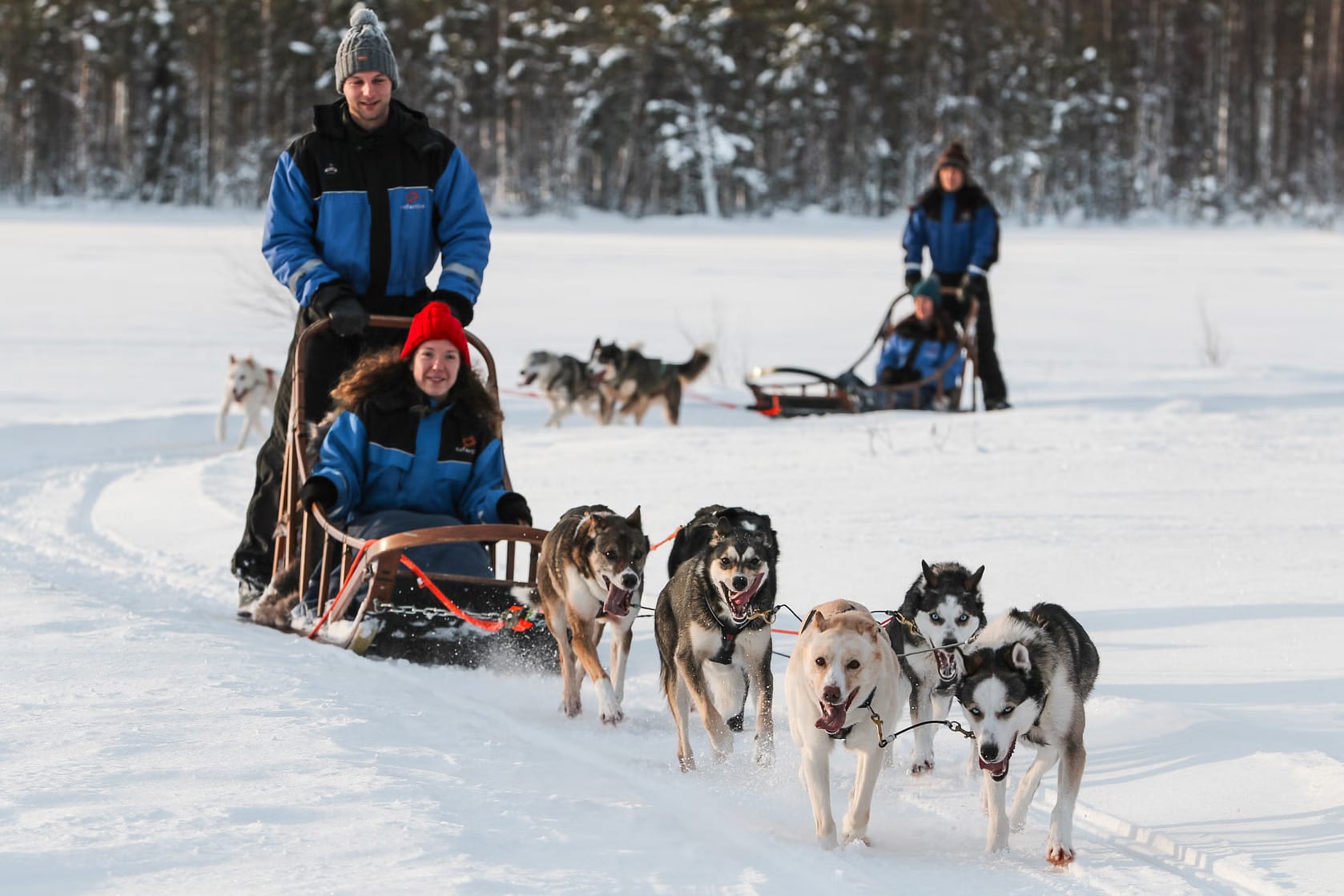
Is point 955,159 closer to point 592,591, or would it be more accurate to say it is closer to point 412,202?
point 412,202

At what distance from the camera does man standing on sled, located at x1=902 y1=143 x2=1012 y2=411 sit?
365 inches

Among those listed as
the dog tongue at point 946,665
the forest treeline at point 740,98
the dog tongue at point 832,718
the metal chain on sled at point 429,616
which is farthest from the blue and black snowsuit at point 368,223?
the forest treeline at point 740,98

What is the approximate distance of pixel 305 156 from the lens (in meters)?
4.52

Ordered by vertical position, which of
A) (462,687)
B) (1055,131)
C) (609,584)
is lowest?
(462,687)

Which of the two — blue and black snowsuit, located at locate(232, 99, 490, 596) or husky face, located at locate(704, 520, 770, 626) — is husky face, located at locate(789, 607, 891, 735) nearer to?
husky face, located at locate(704, 520, 770, 626)

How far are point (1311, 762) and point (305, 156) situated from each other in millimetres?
3110

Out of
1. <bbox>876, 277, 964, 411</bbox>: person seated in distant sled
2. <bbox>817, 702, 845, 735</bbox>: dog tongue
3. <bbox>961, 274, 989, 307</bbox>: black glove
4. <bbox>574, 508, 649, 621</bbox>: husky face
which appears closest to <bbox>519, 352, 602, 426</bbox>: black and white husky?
<bbox>876, 277, 964, 411</bbox>: person seated in distant sled

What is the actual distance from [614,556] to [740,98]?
102ft

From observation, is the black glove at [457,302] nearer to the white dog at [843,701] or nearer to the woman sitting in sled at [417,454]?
the woman sitting in sled at [417,454]

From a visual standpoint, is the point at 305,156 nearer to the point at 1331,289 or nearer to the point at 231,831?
the point at 231,831

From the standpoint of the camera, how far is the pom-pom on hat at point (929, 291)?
930 centimetres

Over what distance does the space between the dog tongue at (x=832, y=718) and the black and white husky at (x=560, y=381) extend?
726 centimetres

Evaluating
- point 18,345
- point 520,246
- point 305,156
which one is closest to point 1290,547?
point 305,156

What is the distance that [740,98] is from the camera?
33656 mm
